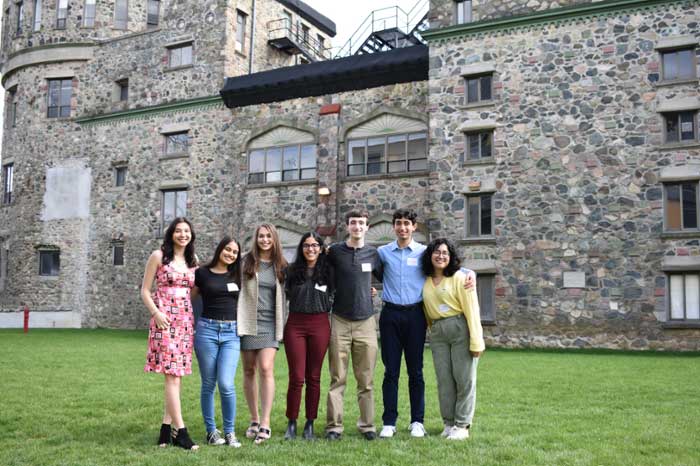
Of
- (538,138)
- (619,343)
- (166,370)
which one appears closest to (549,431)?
(166,370)

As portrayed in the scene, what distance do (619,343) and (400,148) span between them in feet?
28.5

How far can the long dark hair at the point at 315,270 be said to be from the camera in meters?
6.84

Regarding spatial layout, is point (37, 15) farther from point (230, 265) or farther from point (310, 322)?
point (310, 322)

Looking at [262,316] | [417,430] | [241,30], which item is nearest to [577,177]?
[417,430]

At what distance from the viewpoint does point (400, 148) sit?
72.9ft

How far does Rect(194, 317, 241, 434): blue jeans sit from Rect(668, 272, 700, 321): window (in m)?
14.9

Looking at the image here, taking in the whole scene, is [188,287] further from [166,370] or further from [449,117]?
[449,117]

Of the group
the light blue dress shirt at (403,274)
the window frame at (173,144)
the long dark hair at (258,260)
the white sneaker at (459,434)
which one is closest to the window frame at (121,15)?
the window frame at (173,144)

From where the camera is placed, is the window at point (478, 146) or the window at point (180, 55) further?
the window at point (180, 55)

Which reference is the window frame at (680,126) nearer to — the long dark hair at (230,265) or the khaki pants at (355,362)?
the khaki pants at (355,362)

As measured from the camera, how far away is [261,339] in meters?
6.71

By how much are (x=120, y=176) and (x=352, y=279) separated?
23.2 meters

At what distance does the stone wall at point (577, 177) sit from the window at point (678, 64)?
329 mm

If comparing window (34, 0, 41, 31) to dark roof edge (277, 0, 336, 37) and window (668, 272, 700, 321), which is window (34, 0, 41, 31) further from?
window (668, 272, 700, 321)
